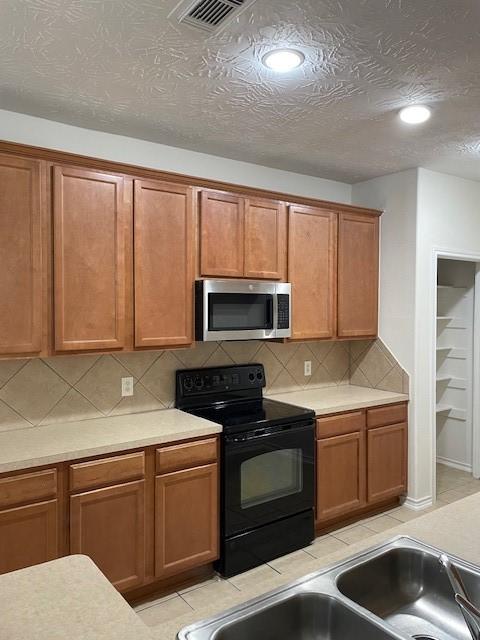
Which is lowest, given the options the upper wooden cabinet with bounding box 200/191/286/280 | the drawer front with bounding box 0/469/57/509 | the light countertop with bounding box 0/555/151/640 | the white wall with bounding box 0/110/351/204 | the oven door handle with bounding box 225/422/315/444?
the drawer front with bounding box 0/469/57/509

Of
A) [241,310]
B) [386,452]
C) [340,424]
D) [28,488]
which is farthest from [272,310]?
[28,488]

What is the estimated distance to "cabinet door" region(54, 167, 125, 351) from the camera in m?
2.56

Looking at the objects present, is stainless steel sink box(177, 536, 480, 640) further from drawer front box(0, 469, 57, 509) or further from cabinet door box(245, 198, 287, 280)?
cabinet door box(245, 198, 287, 280)

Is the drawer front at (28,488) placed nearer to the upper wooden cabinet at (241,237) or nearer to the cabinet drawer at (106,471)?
the cabinet drawer at (106,471)

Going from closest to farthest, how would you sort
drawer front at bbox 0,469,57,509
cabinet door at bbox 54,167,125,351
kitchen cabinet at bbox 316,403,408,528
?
drawer front at bbox 0,469,57,509
cabinet door at bbox 54,167,125,351
kitchen cabinet at bbox 316,403,408,528

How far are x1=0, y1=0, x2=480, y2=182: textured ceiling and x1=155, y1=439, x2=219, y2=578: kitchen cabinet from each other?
1822 millimetres

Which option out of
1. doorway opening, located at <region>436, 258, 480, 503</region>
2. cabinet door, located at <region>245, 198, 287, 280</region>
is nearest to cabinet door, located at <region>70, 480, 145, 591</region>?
cabinet door, located at <region>245, 198, 287, 280</region>

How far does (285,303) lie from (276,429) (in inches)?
33.8

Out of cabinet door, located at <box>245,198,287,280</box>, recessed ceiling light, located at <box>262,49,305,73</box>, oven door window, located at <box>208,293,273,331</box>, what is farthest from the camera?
cabinet door, located at <box>245,198,287,280</box>

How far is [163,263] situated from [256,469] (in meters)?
1.34

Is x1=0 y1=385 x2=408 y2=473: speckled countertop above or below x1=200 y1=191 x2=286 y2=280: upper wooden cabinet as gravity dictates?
below

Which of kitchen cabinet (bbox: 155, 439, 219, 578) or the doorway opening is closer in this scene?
kitchen cabinet (bbox: 155, 439, 219, 578)

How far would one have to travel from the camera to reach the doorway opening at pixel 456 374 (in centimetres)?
457

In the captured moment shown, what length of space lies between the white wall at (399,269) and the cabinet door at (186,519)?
1.84 m
